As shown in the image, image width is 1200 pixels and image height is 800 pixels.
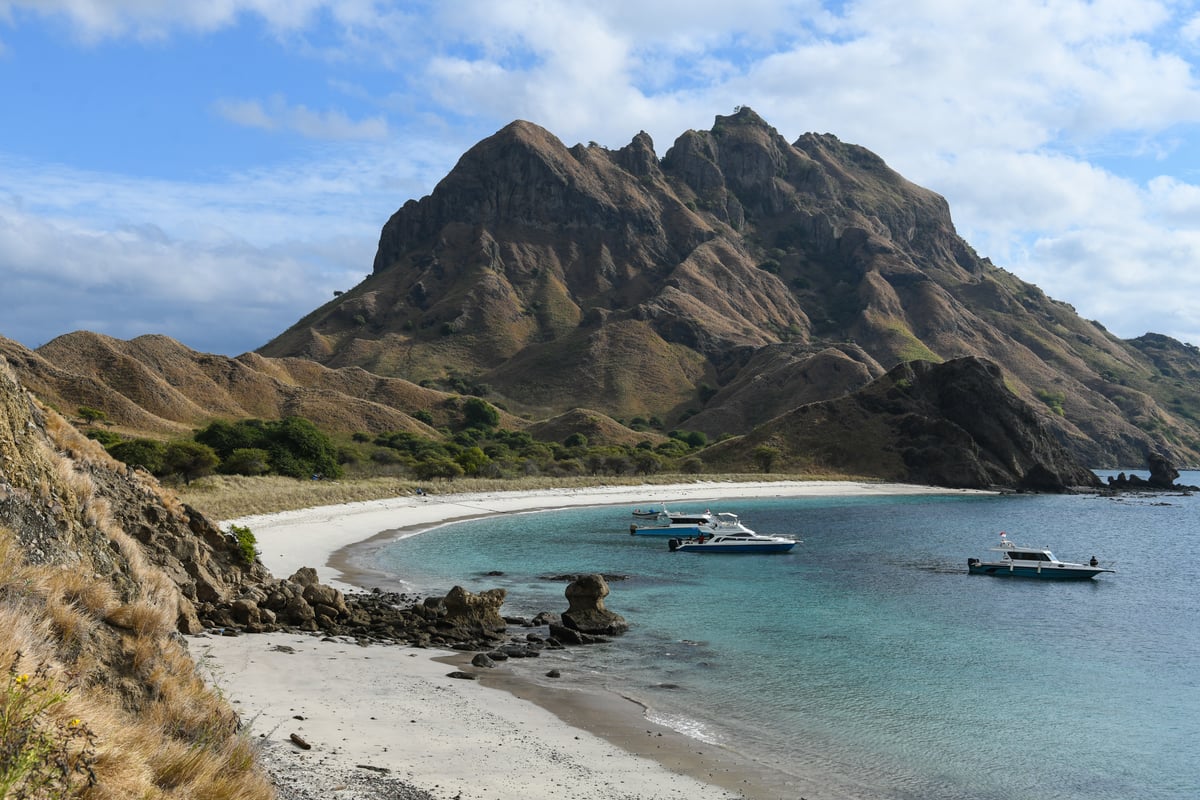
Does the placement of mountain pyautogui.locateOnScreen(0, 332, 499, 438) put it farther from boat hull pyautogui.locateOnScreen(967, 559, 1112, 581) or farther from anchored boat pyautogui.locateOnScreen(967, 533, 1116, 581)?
boat hull pyautogui.locateOnScreen(967, 559, 1112, 581)

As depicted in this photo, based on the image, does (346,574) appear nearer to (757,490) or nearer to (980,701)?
(980,701)

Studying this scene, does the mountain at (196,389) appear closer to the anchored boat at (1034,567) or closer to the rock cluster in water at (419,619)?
the rock cluster in water at (419,619)

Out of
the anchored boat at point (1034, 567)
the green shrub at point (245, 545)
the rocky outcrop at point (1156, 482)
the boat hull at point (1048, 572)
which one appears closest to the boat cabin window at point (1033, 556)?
the anchored boat at point (1034, 567)

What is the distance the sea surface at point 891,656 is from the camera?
17266 millimetres

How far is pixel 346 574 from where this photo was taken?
3750 cm

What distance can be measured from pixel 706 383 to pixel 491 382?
45.1 m

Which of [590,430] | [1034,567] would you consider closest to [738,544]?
[1034,567]

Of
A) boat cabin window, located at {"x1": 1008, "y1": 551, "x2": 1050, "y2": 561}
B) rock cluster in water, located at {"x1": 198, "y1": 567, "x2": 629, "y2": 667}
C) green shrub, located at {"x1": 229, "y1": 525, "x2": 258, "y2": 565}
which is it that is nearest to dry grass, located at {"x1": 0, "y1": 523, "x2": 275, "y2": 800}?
rock cluster in water, located at {"x1": 198, "y1": 567, "x2": 629, "y2": 667}

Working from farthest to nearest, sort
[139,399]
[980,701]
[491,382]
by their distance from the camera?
[491,382] → [139,399] → [980,701]

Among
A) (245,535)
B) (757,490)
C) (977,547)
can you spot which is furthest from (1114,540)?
(245,535)

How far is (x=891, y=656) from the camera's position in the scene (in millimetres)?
26609

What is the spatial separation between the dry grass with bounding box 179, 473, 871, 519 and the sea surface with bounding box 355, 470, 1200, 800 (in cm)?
931

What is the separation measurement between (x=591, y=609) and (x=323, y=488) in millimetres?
43597

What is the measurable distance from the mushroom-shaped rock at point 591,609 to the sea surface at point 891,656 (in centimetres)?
134
